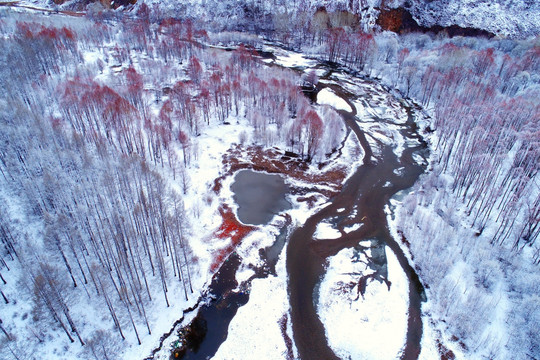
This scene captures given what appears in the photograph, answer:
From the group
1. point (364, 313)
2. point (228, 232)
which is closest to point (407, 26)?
point (228, 232)

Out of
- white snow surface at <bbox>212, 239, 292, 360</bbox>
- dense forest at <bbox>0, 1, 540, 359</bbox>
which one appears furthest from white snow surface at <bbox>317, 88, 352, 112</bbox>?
white snow surface at <bbox>212, 239, 292, 360</bbox>

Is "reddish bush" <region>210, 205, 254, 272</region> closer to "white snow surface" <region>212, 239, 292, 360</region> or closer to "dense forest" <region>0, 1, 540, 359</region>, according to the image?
"dense forest" <region>0, 1, 540, 359</region>

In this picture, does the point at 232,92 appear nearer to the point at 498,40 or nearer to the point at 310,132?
the point at 310,132

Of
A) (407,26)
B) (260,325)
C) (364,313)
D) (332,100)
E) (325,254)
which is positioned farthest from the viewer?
(407,26)

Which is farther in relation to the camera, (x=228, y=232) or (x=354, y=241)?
(x=228, y=232)

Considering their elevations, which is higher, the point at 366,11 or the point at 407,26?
the point at 366,11

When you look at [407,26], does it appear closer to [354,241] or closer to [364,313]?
[354,241]

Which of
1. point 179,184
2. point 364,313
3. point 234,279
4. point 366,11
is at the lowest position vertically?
point 364,313
